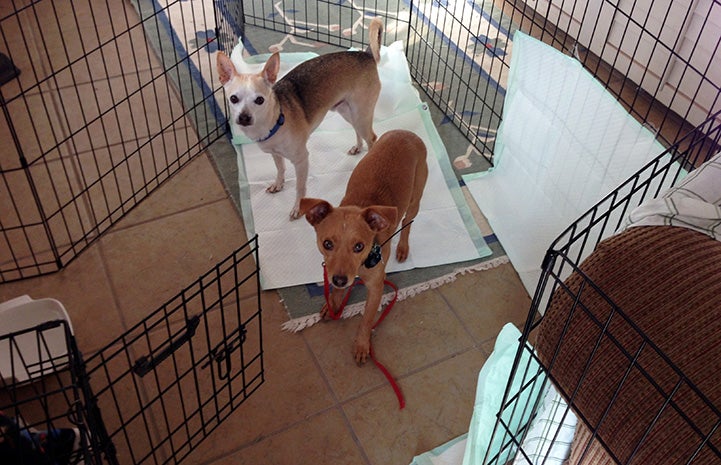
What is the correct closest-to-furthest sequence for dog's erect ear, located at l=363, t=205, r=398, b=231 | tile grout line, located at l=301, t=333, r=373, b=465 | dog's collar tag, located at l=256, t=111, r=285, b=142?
dog's erect ear, located at l=363, t=205, r=398, b=231 < tile grout line, located at l=301, t=333, r=373, b=465 < dog's collar tag, located at l=256, t=111, r=285, b=142

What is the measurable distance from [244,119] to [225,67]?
206 mm

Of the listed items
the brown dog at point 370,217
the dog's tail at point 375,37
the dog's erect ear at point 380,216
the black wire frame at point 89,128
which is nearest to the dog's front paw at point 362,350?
the brown dog at point 370,217

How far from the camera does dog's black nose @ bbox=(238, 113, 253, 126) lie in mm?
2605

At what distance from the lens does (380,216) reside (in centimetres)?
210

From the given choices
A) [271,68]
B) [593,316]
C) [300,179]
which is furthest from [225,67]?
[593,316]

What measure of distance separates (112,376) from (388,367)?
943 millimetres

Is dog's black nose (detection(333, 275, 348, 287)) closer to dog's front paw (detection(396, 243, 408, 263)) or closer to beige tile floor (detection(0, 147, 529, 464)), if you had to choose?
beige tile floor (detection(0, 147, 529, 464))

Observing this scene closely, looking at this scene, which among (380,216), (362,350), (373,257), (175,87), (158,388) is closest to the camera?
(158,388)

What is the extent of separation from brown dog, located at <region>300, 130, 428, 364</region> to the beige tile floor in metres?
0.14

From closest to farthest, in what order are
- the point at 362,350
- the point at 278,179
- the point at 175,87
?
1. the point at 362,350
2. the point at 278,179
3. the point at 175,87

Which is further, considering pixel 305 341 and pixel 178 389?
pixel 305 341

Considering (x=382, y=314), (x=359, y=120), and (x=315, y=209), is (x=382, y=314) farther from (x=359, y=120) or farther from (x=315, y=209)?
(x=359, y=120)

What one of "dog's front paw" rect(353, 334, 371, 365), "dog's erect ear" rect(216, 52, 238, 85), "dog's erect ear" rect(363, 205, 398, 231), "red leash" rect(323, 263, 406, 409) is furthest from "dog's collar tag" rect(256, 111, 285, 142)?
"dog's front paw" rect(353, 334, 371, 365)

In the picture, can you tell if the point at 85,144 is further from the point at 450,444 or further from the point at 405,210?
the point at 450,444
